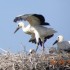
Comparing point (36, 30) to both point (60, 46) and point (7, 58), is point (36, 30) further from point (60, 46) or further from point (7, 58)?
point (7, 58)

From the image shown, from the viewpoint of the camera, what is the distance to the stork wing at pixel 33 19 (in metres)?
14.0

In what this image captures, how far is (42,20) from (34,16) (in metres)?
0.27

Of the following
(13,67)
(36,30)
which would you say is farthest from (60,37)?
(13,67)

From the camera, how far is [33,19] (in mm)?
14750

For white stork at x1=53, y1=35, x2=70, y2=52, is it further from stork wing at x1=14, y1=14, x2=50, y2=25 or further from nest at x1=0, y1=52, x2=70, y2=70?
nest at x1=0, y1=52, x2=70, y2=70

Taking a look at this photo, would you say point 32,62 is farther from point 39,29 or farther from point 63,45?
point 39,29

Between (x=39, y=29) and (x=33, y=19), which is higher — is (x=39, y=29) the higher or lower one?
the lower one

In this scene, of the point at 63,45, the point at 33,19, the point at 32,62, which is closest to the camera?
the point at 32,62

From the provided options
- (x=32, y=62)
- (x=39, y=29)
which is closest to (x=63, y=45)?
(x=39, y=29)

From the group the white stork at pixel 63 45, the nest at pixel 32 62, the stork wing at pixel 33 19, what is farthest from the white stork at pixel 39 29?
the nest at pixel 32 62

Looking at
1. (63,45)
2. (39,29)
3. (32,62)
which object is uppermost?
(32,62)

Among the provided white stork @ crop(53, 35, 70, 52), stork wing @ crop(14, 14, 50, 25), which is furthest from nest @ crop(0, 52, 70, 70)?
stork wing @ crop(14, 14, 50, 25)

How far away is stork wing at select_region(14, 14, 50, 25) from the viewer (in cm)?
1395

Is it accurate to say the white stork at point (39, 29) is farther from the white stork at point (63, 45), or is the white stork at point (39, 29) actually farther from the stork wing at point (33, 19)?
the white stork at point (63, 45)
